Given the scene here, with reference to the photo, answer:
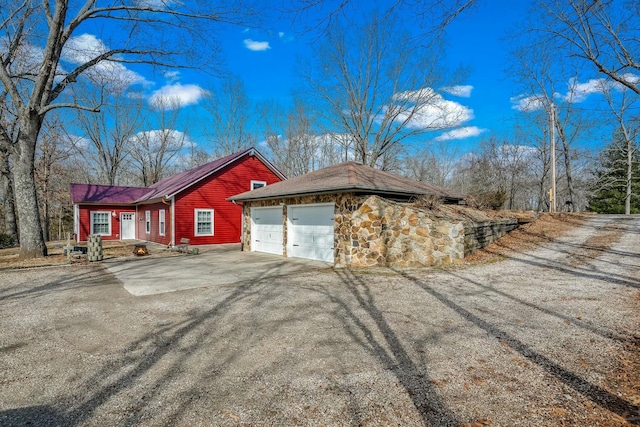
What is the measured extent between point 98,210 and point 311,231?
17220mm

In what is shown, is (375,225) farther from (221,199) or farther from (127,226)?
(127,226)

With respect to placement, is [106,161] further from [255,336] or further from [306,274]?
[255,336]

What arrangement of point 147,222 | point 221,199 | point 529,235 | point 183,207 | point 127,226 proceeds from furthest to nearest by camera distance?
point 127,226
point 147,222
point 221,199
point 183,207
point 529,235

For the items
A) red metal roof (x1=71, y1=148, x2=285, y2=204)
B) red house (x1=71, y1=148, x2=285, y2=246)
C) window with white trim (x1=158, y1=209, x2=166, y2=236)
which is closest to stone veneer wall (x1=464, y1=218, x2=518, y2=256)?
red metal roof (x1=71, y1=148, x2=285, y2=204)

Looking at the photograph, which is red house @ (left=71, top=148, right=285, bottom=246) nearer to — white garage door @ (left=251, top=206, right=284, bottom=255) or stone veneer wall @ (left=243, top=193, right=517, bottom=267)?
white garage door @ (left=251, top=206, right=284, bottom=255)

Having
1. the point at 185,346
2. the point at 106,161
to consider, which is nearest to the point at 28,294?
the point at 185,346

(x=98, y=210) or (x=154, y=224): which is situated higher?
(x=98, y=210)

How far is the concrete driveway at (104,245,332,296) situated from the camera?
7.76 meters

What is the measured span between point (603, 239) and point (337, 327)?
38.7ft

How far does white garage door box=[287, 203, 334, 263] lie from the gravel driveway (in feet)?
12.8

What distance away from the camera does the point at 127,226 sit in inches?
898

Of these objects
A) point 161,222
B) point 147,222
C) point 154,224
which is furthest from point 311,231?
point 147,222

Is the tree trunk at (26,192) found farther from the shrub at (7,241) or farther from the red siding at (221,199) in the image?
the shrub at (7,241)

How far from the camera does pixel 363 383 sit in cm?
314
